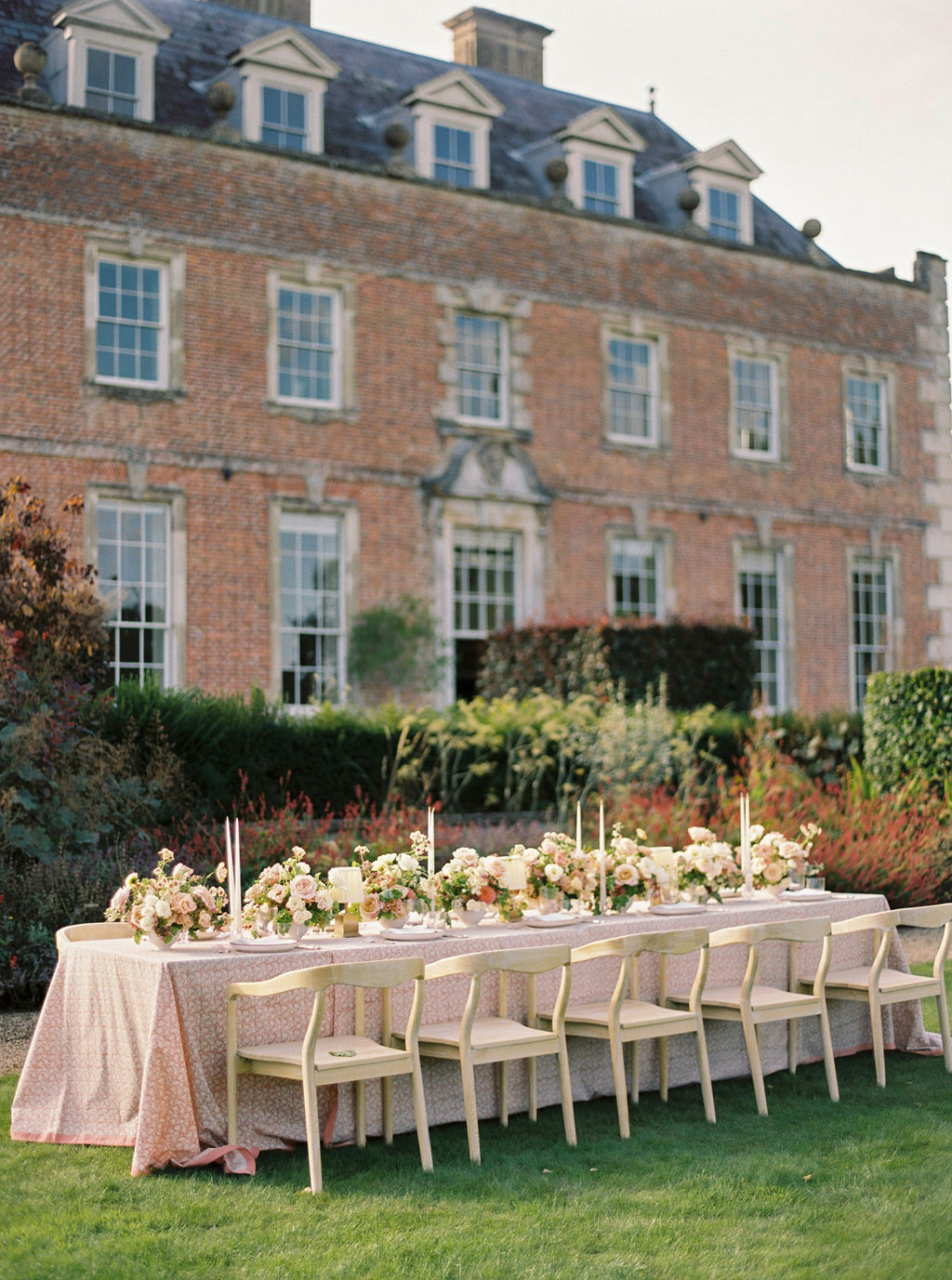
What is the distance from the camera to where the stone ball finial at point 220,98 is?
17.7m

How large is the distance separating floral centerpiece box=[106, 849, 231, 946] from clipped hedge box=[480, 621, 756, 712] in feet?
34.1

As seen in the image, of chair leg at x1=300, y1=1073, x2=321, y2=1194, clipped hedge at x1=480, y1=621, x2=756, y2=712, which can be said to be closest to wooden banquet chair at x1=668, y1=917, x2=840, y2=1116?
chair leg at x1=300, y1=1073, x2=321, y2=1194

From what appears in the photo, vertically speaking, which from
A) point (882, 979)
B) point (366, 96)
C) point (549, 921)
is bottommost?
point (882, 979)

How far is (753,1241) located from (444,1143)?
1.69 metres

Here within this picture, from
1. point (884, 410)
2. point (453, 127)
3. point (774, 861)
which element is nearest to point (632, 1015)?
point (774, 861)

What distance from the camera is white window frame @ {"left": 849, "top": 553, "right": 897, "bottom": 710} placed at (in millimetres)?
22703

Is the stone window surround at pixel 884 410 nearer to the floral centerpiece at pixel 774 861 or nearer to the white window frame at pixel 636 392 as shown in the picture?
the white window frame at pixel 636 392

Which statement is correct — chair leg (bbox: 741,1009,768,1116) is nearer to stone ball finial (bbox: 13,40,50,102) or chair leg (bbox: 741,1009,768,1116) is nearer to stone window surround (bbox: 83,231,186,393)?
stone window surround (bbox: 83,231,186,393)

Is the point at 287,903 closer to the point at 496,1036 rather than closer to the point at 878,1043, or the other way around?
the point at 496,1036

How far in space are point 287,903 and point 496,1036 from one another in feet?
3.48

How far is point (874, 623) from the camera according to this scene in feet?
76.0

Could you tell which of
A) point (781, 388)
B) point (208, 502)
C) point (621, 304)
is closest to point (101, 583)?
point (208, 502)

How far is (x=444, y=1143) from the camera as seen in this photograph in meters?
6.52

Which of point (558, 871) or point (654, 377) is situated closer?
point (558, 871)
